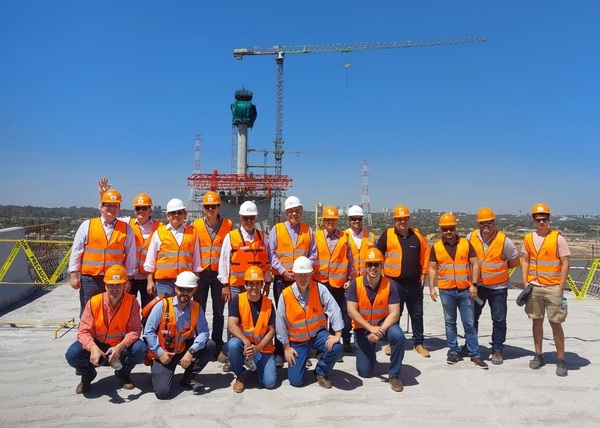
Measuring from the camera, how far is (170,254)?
4.57m

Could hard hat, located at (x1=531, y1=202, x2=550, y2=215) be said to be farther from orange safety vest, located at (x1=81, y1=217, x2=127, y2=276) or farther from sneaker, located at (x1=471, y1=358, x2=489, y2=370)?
orange safety vest, located at (x1=81, y1=217, x2=127, y2=276)

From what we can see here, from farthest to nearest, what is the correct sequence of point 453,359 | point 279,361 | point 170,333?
point 453,359
point 279,361
point 170,333

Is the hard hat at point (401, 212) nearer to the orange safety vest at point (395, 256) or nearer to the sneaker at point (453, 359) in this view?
the orange safety vest at point (395, 256)

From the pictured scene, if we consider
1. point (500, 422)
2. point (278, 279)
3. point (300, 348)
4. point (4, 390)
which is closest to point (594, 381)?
point (500, 422)

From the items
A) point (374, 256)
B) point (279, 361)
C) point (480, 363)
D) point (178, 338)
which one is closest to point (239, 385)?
point (279, 361)

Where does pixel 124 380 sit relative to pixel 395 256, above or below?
below

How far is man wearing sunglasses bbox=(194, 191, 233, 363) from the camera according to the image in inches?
192

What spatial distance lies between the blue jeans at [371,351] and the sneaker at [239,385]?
130 centimetres

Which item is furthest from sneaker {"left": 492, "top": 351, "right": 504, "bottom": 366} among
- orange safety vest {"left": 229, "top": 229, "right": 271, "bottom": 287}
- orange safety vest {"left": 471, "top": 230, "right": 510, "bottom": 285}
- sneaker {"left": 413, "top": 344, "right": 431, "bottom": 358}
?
orange safety vest {"left": 229, "top": 229, "right": 271, "bottom": 287}

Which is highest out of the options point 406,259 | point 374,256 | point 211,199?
point 211,199

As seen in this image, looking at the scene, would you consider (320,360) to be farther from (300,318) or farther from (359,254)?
(359,254)

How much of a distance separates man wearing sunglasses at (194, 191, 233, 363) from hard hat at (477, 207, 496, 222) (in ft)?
10.4

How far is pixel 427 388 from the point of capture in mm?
4176

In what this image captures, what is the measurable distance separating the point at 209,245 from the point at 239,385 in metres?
1.70
